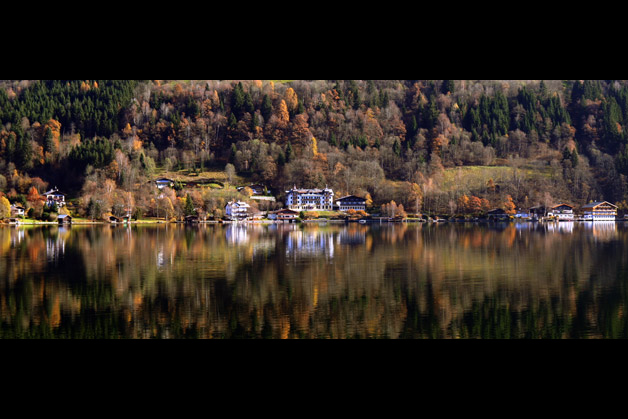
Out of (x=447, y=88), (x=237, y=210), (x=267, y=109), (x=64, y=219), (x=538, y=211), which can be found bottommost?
(x=538, y=211)

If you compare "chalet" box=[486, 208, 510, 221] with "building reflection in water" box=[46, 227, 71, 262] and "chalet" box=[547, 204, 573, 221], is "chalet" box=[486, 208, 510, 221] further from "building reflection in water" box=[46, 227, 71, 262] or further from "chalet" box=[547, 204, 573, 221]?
"building reflection in water" box=[46, 227, 71, 262]

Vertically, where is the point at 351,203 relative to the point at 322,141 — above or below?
below

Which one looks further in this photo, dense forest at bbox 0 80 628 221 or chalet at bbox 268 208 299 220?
dense forest at bbox 0 80 628 221

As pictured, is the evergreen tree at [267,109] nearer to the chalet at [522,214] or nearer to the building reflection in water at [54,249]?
the chalet at [522,214]

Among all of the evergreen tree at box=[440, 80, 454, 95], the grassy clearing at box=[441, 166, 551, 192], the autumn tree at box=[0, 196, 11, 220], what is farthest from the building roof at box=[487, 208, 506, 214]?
the autumn tree at box=[0, 196, 11, 220]

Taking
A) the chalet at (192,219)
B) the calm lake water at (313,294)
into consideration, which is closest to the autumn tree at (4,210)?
the chalet at (192,219)

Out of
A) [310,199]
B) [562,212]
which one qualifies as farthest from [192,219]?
[562,212]

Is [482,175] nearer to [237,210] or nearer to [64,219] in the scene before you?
[237,210]
